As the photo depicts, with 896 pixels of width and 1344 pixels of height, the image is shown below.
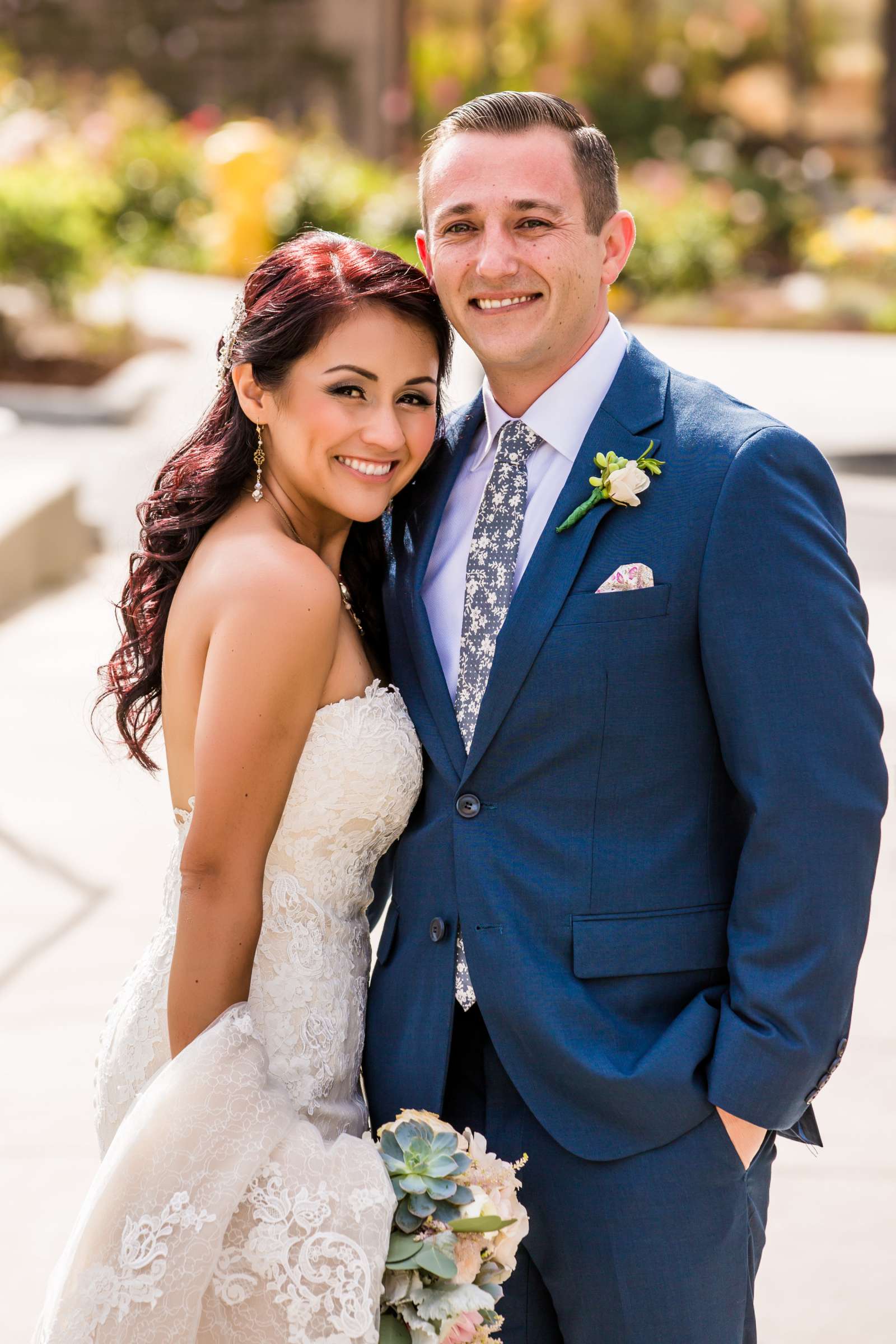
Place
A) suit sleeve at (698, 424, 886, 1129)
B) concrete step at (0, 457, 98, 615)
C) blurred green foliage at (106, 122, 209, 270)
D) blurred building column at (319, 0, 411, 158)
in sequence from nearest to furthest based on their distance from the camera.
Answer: suit sleeve at (698, 424, 886, 1129), concrete step at (0, 457, 98, 615), blurred green foliage at (106, 122, 209, 270), blurred building column at (319, 0, 411, 158)

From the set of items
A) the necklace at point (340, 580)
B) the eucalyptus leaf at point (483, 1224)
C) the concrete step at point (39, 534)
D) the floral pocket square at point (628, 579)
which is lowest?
the concrete step at point (39, 534)

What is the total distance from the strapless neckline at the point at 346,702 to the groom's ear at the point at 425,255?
651mm

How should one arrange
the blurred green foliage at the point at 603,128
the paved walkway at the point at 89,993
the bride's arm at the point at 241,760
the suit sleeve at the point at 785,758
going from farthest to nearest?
the blurred green foliage at the point at 603,128 < the paved walkway at the point at 89,993 < the bride's arm at the point at 241,760 < the suit sleeve at the point at 785,758

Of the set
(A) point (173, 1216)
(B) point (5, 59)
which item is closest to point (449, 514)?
(A) point (173, 1216)

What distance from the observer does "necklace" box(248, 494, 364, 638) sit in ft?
8.32

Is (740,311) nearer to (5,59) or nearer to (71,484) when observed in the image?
(71,484)

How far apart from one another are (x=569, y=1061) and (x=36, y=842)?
152 inches

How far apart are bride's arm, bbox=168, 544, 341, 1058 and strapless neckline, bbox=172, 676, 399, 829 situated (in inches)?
2.2

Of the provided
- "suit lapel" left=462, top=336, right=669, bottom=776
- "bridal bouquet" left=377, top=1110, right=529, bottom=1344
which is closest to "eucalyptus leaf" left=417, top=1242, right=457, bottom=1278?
"bridal bouquet" left=377, top=1110, right=529, bottom=1344

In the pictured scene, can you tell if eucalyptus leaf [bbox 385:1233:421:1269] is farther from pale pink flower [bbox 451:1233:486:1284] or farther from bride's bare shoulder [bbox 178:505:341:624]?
bride's bare shoulder [bbox 178:505:341:624]

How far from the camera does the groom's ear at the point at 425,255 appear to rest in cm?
249

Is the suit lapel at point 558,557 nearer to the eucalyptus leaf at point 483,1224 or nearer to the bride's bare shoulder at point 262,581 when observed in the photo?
the bride's bare shoulder at point 262,581

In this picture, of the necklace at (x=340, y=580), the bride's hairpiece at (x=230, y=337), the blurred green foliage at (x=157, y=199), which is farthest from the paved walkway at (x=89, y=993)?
the blurred green foliage at (x=157, y=199)

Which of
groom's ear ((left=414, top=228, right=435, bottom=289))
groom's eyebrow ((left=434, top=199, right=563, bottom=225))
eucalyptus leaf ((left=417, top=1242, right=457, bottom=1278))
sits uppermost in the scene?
groom's eyebrow ((left=434, top=199, right=563, bottom=225))
